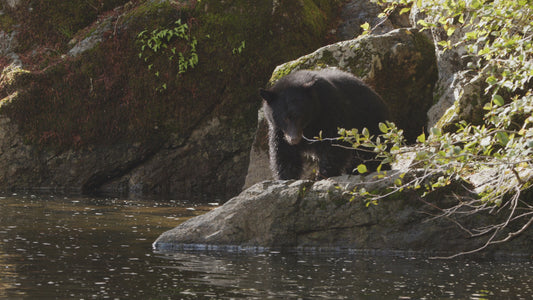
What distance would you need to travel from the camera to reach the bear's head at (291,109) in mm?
8562

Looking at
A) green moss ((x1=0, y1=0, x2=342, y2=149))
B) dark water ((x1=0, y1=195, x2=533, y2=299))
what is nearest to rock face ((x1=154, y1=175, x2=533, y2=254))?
dark water ((x1=0, y1=195, x2=533, y2=299))

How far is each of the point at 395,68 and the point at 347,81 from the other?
127 inches

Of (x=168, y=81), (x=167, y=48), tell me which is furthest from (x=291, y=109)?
(x=167, y=48)

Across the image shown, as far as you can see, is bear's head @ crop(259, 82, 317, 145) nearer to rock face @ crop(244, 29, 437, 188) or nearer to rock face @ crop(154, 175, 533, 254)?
rock face @ crop(154, 175, 533, 254)

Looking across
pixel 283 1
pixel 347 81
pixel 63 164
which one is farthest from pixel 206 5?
pixel 347 81

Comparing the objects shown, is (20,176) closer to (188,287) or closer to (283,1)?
(283,1)

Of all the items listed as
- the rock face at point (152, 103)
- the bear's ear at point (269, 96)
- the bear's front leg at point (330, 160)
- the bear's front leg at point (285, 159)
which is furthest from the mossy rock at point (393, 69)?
the bear's front leg at point (330, 160)

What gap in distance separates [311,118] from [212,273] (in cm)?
342

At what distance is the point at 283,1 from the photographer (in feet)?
50.7

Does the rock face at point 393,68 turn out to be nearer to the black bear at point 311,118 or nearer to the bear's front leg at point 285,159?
the black bear at point 311,118

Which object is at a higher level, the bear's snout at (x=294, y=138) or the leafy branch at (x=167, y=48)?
the leafy branch at (x=167, y=48)

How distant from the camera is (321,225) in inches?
291

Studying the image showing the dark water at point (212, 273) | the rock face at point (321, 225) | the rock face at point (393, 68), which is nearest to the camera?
the dark water at point (212, 273)

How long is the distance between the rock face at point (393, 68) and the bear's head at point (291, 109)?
327cm
